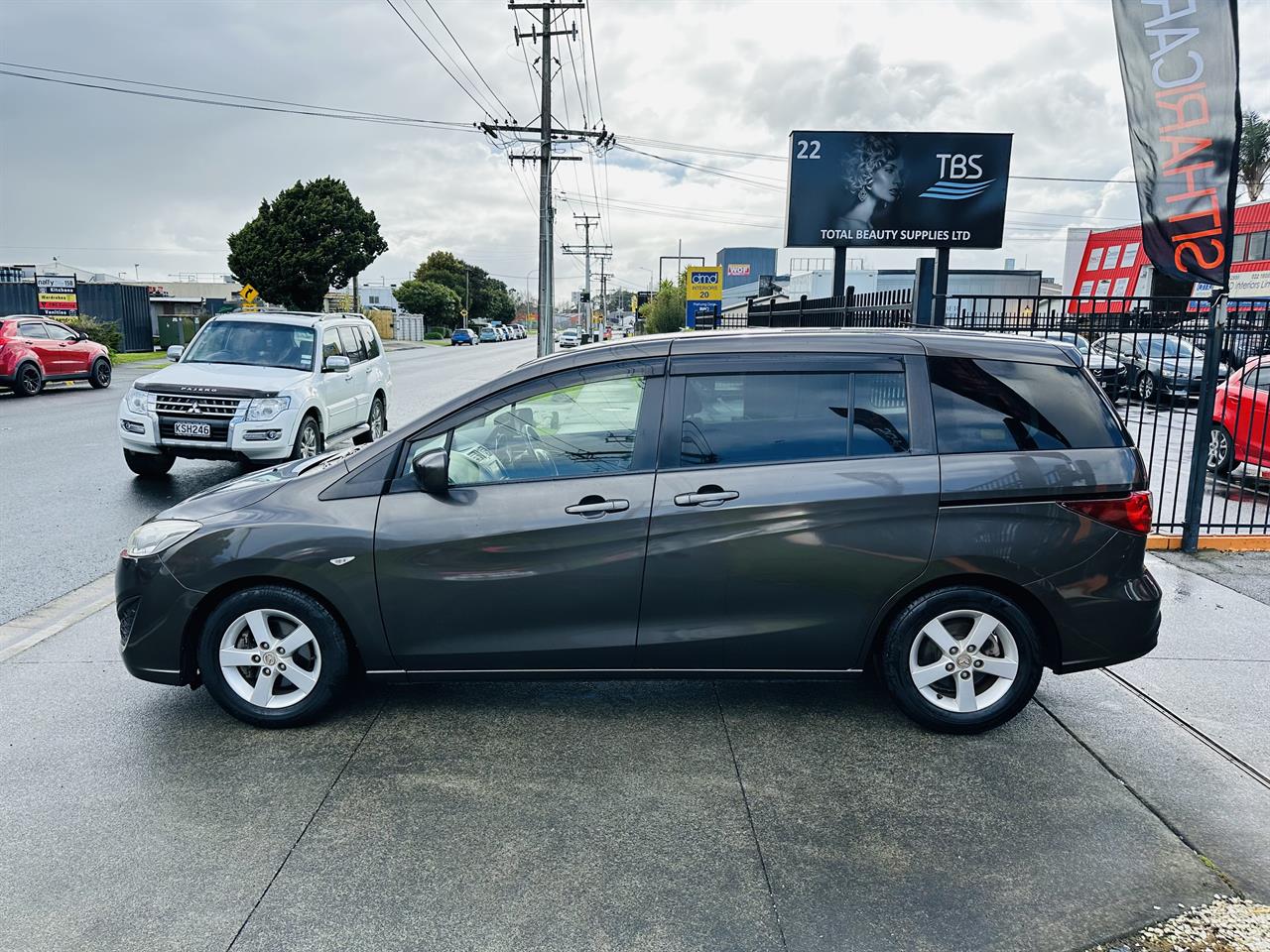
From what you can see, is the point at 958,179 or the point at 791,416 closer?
the point at 791,416

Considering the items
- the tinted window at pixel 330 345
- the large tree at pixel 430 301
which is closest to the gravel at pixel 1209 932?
the tinted window at pixel 330 345

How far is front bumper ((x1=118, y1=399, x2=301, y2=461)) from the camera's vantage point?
9570mm

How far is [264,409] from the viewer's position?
31.8 feet

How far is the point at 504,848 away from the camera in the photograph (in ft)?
10.5

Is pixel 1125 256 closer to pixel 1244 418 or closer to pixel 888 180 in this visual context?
pixel 888 180

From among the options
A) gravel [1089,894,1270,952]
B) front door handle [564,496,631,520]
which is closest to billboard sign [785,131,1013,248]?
front door handle [564,496,631,520]

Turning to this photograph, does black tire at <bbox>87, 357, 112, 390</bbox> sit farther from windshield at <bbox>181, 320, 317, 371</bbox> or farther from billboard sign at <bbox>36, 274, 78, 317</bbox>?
billboard sign at <bbox>36, 274, 78, 317</bbox>

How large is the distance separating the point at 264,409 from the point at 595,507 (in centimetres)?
695

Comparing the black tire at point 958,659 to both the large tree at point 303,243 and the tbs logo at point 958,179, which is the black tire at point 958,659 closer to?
the tbs logo at point 958,179

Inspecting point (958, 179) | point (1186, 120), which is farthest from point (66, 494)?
point (958, 179)

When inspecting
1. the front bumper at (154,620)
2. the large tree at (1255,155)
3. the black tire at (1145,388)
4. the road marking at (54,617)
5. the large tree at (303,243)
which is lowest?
the road marking at (54,617)

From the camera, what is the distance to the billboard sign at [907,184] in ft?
42.5

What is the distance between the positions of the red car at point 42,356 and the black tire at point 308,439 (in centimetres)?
1265

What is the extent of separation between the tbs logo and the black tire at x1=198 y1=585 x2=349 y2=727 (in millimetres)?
11533
